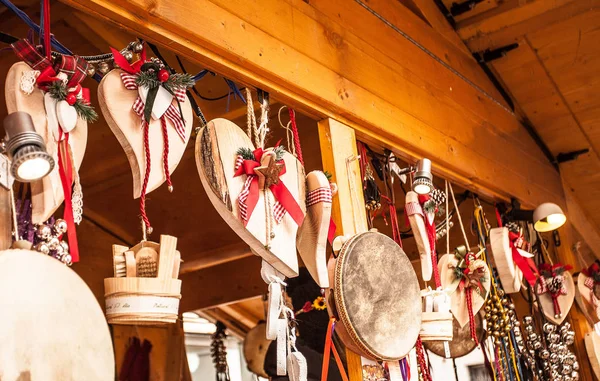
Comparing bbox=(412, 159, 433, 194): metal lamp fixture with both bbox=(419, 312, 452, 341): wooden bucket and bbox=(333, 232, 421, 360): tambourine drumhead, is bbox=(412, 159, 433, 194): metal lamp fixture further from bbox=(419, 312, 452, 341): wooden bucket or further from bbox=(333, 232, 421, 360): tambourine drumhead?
bbox=(419, 312, 452, 341): wooden bucket

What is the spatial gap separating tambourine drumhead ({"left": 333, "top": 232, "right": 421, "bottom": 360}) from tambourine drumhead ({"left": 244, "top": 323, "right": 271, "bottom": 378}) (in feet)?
8.45

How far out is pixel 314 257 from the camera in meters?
1.73

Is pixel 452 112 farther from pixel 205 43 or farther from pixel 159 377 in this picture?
pixel 159 377

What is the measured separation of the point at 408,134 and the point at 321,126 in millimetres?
473

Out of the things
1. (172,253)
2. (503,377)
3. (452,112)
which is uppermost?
(452,112)

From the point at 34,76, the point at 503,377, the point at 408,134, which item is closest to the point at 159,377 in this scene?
the point at 503,377

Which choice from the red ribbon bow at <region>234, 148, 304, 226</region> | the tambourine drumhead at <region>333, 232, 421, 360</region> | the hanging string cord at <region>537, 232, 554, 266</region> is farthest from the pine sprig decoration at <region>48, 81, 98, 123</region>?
the hanging string cord at <region>537, 232, 554, 266</region>

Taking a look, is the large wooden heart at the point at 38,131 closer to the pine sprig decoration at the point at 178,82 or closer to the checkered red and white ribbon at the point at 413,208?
the pine sprig decoration at the point at 178,82

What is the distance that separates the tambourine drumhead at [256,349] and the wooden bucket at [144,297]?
3171 millimetres

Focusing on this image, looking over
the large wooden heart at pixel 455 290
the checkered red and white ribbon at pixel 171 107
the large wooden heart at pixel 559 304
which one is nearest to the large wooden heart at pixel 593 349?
the large wooden heart at pixel 559 304

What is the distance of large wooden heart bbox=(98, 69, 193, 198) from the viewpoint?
136 centimetres

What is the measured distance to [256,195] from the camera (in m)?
1.56

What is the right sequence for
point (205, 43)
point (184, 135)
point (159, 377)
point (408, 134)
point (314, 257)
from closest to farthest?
point (184, 135)
point (205, 43)
point (314, 257)
point (408, 134)
point (159, 377)

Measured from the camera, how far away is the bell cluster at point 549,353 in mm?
3021
